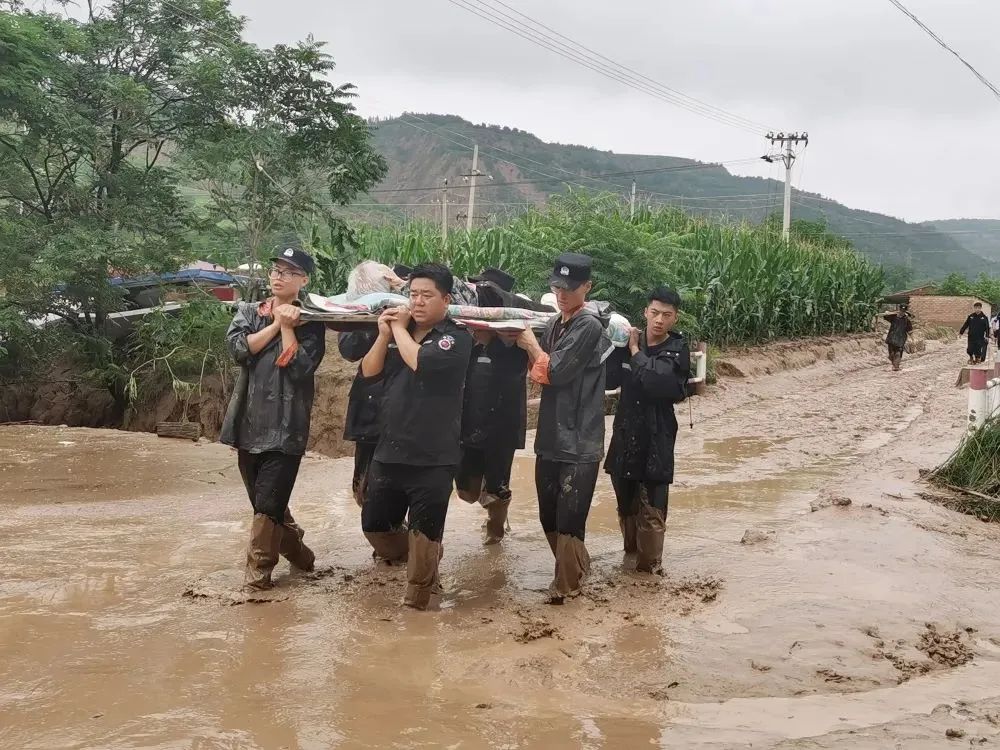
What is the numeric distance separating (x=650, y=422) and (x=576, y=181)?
85.3m

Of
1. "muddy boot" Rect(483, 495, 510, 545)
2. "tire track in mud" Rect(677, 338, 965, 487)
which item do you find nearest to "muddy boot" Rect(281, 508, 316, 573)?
"muddy boot" Rect(483, 495, 510, 545)

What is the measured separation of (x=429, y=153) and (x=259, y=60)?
8668 cm

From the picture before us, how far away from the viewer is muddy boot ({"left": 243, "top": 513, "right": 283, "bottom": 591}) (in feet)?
16.0

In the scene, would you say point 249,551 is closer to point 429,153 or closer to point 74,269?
point 74,269

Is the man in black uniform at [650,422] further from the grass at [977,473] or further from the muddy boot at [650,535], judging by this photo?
the grass at [977,473]

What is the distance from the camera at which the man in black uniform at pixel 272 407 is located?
4867 mm

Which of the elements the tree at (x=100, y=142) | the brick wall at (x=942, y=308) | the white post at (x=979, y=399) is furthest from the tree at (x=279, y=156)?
the brick wall at (x=942, y=308)

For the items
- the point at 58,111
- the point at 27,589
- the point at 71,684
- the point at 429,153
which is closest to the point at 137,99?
the point at 58,111

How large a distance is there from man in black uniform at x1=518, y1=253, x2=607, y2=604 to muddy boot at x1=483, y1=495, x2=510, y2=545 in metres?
1.09

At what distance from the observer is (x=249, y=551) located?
493cm

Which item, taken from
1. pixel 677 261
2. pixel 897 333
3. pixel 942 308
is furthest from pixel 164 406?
pixel 942 308

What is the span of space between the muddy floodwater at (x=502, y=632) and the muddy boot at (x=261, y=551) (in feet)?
0.45

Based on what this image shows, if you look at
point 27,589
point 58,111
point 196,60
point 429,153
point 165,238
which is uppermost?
point 429,153

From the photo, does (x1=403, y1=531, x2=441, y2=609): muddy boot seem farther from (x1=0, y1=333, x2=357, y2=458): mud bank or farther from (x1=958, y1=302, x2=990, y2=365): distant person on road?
(x1=958, y1=302, x2=990, y2=365): distant person on road
